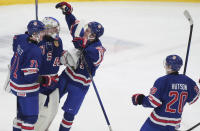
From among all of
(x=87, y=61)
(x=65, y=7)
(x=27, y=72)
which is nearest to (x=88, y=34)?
(x=87, y=61)

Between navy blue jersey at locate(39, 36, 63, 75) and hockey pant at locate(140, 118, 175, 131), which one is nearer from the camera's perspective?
hockey pant at locate(140, 118, 175, 131)

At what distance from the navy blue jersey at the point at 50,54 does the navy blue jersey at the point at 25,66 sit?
192 millimetres

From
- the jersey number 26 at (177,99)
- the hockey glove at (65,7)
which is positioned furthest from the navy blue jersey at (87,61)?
the jersey number 26 at (177,99)

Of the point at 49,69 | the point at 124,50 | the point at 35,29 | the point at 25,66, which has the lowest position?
the point at 124,50

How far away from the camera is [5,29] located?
5715mm

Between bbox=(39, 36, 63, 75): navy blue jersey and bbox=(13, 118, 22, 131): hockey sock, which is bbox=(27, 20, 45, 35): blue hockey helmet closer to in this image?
bbox=(39, 36, 63, 75): navy blue jersey

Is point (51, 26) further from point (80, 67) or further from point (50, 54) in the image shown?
point (80, 67)

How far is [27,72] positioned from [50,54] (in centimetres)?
31

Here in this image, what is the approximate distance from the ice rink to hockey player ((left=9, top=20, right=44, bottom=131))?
2.08 ft

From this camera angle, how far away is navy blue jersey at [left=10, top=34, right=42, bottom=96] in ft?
7.13

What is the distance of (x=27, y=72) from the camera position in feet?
7.16

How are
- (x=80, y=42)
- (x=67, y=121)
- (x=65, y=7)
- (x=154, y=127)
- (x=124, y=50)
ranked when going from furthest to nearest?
(x=124, y=50), (x=65, y=7), (x=67, y=121), (x=80, y=42), (x=154, y=127)

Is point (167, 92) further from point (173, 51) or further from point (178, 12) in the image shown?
point (178, 12)

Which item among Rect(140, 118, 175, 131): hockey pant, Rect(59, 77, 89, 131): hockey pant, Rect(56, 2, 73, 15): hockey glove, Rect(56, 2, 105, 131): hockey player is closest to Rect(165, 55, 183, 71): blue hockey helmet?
Rect(140, 118, 175, 131): hockey pant
